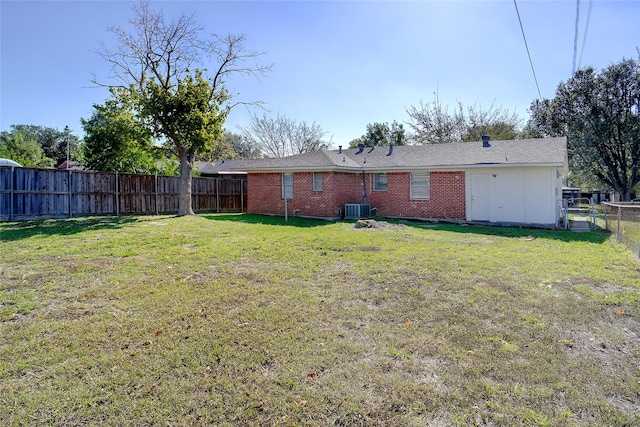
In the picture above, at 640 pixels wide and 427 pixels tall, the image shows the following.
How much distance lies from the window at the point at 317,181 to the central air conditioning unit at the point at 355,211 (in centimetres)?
148

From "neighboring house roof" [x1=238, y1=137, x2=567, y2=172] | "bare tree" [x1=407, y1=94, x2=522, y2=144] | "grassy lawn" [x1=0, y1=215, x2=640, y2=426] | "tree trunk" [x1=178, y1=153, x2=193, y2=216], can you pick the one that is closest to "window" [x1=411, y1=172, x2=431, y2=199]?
"neighboring house roof" [x1=238, y1=137, x2=567, y2=172]

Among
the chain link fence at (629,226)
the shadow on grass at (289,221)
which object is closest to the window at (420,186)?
the shadow on grass at (289,221)

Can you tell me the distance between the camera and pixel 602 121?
80.3 ft

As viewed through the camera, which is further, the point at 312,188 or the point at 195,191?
the point at 195,191

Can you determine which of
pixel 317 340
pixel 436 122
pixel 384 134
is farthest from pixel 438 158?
pixel 384 134

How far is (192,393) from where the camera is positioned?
115 inches

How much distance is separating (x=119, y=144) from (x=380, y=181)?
13.7 metres

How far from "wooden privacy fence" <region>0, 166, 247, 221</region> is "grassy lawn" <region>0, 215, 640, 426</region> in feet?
25.0

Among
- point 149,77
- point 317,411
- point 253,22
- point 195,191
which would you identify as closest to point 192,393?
point 317,411

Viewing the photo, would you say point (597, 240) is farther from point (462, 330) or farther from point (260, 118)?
point (260, 118)

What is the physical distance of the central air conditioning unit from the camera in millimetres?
15758

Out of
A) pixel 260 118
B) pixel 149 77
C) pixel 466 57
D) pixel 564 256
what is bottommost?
pixel 564 256

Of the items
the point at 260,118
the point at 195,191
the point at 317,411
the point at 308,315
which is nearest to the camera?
the point at 317,411

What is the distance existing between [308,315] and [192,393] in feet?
5.84
